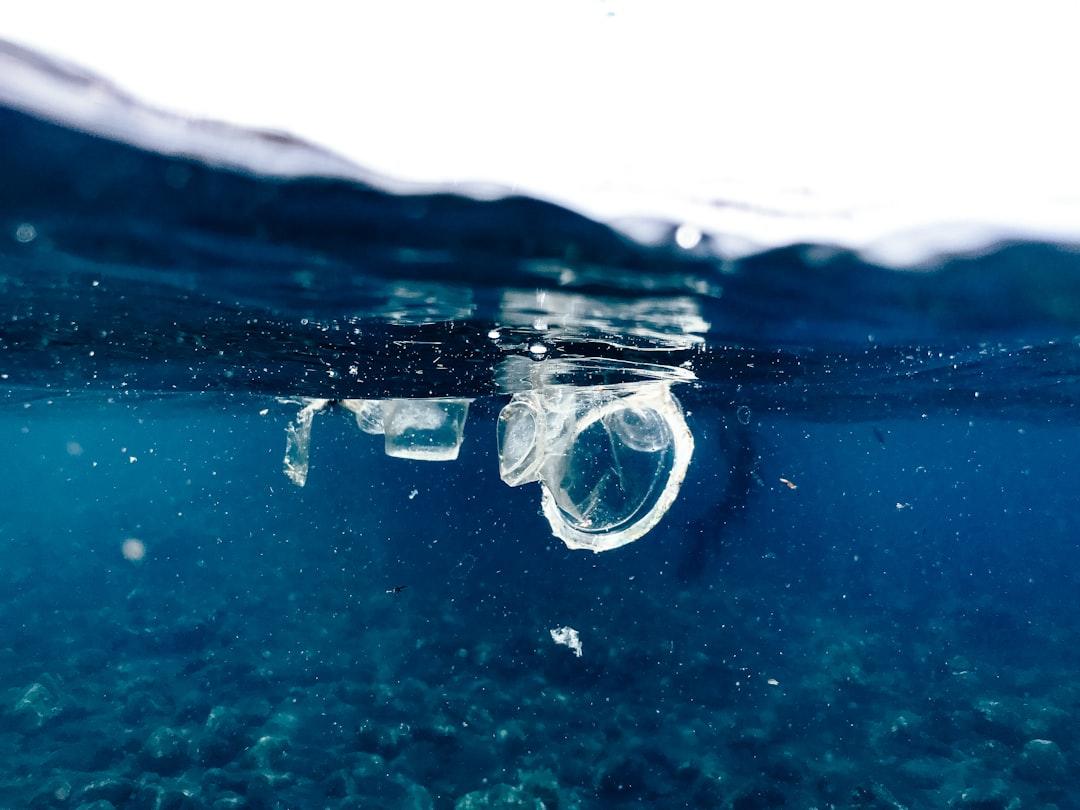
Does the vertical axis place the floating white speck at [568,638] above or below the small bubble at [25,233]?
below

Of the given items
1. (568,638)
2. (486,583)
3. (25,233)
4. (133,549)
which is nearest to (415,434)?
(25,233)

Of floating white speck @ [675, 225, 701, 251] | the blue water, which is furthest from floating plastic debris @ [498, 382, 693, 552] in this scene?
floating white speck @ [675, 225, 701, 251]

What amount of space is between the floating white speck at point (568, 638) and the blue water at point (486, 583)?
83 centimetres

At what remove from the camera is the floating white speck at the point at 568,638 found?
18.2 m

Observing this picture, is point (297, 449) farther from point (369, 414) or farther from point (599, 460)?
point (599, 460)

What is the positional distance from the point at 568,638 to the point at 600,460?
10.3 metres

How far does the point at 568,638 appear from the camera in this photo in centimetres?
1884

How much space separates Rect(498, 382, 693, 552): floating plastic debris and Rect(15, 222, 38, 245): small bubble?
6551 millimetres

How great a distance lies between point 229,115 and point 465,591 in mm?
22436

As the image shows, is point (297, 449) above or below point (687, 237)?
below

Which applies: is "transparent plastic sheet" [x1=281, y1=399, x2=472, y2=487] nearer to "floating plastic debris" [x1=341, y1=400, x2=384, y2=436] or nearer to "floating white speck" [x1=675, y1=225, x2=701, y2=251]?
"floating plastic debris" [x1=341, y1=400, x2=384, y2=436]

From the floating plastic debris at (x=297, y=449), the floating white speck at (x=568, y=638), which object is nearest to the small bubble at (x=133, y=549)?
the floating plastic debris at (x=297, y=449)

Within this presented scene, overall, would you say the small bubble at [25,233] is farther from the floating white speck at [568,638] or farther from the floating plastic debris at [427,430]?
the floating white speck at [568,638]

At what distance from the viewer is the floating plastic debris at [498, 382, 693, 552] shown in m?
9.78
